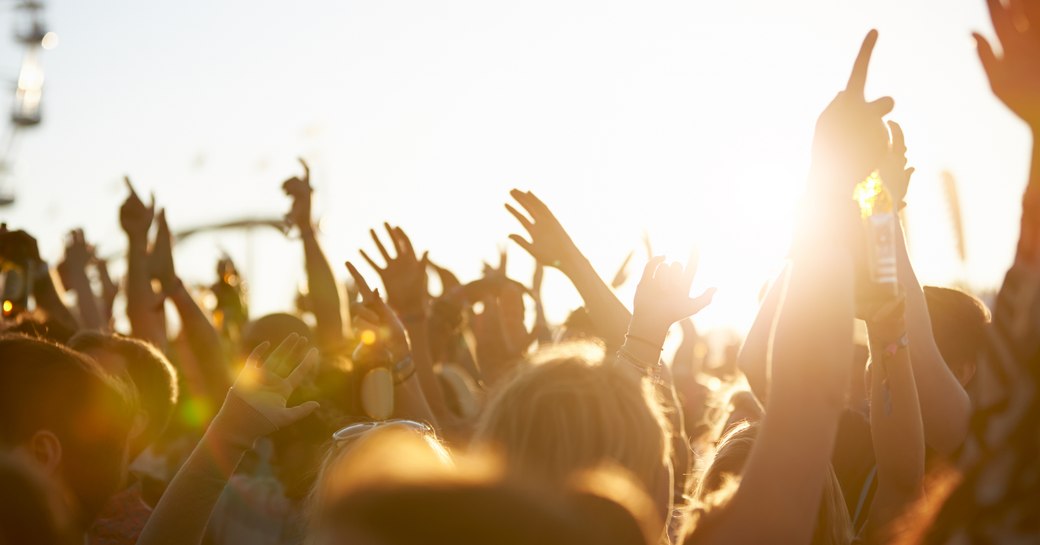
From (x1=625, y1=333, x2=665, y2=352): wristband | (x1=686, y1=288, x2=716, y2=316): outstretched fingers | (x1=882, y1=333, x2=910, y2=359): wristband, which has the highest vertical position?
(x1=686, y1=288, x2=716, y2=316): outstretched fingers

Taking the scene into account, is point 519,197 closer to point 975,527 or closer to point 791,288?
point 791,288

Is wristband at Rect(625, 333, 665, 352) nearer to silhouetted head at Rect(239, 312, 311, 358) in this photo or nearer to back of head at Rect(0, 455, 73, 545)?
back of head at Rect(0, 455, 73, 545)

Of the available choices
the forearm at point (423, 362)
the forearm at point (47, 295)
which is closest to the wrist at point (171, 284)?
the forearm at point (47, 295)

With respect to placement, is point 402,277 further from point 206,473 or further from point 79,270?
point 79,270

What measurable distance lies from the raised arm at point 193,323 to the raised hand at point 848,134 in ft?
13.1

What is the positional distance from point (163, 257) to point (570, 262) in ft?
12.1

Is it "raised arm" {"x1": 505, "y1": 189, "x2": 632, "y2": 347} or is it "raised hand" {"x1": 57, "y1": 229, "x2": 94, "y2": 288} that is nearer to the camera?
"raised arm" {"x1": 505, "y1": 189, "x2": 632, "y2": 347}

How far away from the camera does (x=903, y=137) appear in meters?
3.06

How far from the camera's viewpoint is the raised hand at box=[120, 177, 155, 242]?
6509mm

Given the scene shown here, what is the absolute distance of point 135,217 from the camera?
657 cm

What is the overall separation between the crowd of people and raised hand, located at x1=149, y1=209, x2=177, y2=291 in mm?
814

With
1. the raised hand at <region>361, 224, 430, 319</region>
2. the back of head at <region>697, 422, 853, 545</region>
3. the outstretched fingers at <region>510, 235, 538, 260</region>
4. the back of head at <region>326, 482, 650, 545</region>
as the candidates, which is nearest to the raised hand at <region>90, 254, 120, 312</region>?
the raised hand at <region>361, 224, 430, 319</region>

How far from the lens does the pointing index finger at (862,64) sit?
79.4 inches

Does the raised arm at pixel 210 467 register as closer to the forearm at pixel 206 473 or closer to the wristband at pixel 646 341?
the forearm at pixel 206 473
